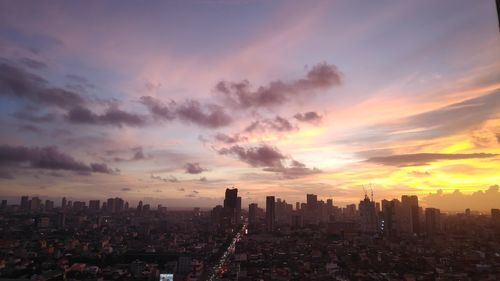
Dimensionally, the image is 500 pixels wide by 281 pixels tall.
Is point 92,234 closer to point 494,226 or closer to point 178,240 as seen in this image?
point 178,240

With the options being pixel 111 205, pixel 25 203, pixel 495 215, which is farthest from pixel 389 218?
pixel 111 205

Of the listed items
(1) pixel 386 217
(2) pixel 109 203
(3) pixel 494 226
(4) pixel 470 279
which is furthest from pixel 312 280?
(2) pixel 109 203

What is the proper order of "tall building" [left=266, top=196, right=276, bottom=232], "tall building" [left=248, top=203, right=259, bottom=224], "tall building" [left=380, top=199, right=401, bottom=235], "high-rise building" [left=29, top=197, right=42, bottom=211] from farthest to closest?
"tall building" [left=248, top=203, right=259, bottom=224] → "high-rise building" [left=29, top=197, right=42, bottom=211] → "tall building" [left=266, top=196, right=276, bottom=232] → "tall building" [left=380, top=199, right=401, bottom=235]

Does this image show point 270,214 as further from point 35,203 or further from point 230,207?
point 35,203

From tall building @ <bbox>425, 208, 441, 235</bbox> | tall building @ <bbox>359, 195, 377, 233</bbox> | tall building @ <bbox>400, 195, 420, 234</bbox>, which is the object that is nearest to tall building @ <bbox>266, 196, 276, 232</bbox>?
tall building @ <bbox>359, 195, 377, 233</bbox>

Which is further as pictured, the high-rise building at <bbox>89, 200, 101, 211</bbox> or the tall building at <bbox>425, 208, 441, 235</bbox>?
the high-rise building at <bbox>89, 200, 101, 211</bbox>

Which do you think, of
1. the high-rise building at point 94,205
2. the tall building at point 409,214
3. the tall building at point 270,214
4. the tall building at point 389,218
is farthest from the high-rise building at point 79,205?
the tall building at point 409,214

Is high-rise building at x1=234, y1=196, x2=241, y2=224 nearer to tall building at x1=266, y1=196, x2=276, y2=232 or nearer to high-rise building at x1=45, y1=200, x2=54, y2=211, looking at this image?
tall building at x1=266, y1=196, x2=276, y2=232

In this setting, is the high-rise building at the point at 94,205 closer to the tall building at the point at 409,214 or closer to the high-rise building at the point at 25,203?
the high-rise building at the point at 25,203
